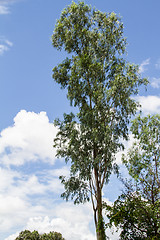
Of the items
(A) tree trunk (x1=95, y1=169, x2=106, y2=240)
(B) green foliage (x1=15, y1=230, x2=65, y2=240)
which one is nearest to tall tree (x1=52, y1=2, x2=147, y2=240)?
(A) tree trunk (x1=95, y1=169, x2=106, y2=240)

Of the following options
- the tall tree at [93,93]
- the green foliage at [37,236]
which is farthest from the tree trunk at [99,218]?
the green foliage at [37,236]

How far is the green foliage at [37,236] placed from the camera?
32500 millimetres

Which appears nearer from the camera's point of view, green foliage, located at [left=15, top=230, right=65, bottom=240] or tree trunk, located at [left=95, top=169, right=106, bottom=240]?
A: tree trunk, located at [left=95, top=169, right=106, bottom=240]

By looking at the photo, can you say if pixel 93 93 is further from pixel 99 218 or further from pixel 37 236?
pixel 37 236

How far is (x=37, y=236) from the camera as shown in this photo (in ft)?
109

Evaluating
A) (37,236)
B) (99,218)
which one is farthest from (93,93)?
(37,236)

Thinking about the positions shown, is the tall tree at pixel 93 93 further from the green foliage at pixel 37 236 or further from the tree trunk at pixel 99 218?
the green foliage at pixel 37 236

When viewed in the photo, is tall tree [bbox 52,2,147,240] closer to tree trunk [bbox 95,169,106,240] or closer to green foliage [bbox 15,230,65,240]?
tree trunk [bbox 95,169,106,240]

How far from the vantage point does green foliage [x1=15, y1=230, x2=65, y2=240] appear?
107 feet

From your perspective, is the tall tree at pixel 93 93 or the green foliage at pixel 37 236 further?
the green foliage at pixel 37 236

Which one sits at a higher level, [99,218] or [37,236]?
[37,236]

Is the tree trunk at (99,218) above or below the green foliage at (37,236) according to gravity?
below

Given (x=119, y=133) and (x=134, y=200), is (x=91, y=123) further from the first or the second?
(x=134, y=200)

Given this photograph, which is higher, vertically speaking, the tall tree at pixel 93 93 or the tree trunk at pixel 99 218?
the tall tree at pixel 93 93
